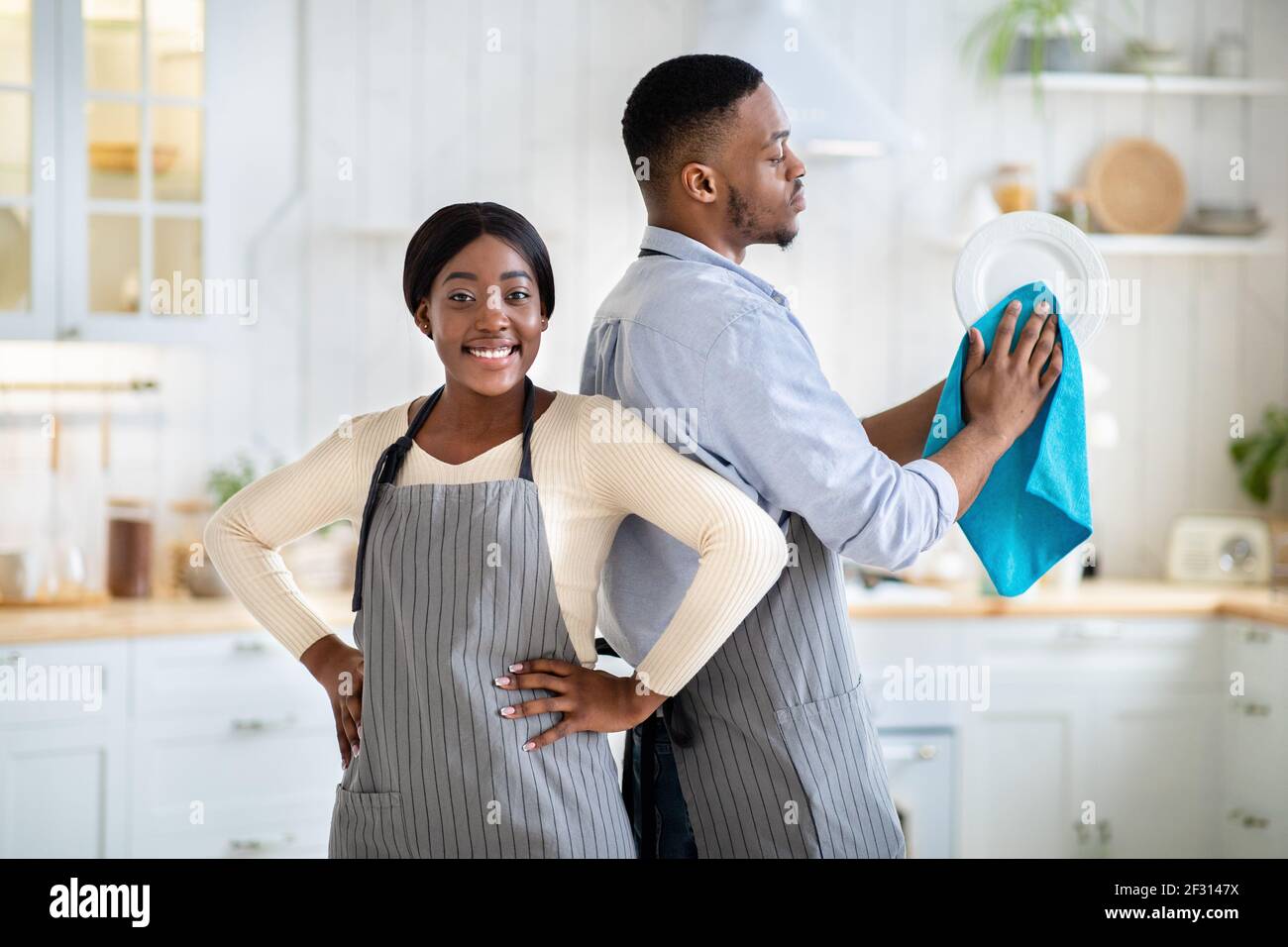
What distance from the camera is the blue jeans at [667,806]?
136 centimetres

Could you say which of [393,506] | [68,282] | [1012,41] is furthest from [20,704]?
[1012,41]

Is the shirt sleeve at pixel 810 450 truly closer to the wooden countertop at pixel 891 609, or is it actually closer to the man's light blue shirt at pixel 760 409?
the man's light blue shirt at pixel 760 409

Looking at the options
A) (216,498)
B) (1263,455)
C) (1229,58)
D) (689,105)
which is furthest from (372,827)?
(1229,58)

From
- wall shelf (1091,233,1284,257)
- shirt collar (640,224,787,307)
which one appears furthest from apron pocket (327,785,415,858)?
wall shelf (1091,233,1284,257)

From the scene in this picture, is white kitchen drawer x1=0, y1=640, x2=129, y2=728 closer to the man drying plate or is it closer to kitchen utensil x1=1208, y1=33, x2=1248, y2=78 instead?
the man drying plate

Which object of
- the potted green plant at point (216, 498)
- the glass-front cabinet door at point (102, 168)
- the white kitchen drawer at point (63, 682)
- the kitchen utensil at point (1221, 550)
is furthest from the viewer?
the kitchen utensil at point (1221, 550)

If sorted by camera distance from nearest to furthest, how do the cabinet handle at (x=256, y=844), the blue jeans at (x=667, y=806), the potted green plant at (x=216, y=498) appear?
the blue jeans at (x=667, y=806) → the cabinet handle at (x=256, y=844) → the potted green plant at (x=216, y=498)

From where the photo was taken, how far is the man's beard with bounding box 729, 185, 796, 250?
1288mm

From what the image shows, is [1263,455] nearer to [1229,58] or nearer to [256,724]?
[1229,58]

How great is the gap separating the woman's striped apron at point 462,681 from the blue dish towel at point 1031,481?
0.45m

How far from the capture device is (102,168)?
108 inches

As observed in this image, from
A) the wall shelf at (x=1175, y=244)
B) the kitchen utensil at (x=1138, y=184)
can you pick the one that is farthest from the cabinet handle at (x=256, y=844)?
the kitchen utensil at (x=1138, y=184)

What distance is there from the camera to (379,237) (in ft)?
10.2
